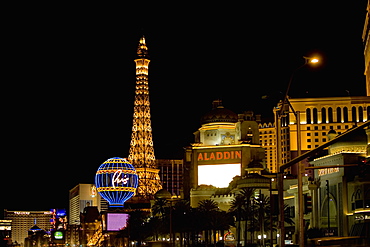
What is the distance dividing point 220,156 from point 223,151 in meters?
1.07

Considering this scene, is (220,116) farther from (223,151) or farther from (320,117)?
(320,117)

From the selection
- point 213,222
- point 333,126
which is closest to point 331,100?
point 333,126

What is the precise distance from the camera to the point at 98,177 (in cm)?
14800

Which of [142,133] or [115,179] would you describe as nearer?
[115,179]

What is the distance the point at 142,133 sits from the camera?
16250 centimetres

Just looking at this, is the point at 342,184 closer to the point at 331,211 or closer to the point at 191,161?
the point at 331,211

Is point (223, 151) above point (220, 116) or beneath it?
beneath

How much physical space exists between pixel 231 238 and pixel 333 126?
5387cm

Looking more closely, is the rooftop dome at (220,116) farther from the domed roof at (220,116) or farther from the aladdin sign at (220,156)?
the aladdin sign at (220,156)

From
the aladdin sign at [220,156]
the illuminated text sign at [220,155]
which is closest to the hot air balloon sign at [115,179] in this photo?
the aladdin sign at [220,156]

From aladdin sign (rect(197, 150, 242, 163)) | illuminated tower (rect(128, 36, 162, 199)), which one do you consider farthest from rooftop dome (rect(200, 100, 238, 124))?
illuminated tower (rect(128, 36, 162, 199))

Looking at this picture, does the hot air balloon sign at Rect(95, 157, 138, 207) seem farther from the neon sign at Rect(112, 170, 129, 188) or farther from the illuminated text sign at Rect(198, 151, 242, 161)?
the illuminated text sign at Rect(198, 151, 242, 161)

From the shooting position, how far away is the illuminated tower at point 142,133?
16262 centimetres

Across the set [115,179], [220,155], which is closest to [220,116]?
[220,155]
